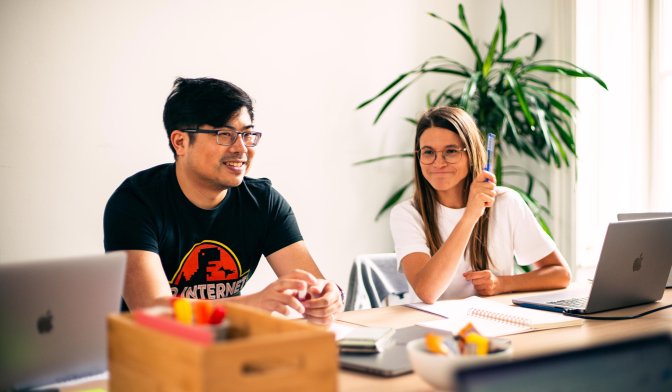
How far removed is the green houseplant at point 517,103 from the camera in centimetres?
327

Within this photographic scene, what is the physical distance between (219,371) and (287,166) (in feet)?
8.17

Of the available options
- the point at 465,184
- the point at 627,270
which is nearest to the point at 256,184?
the point at 465,184

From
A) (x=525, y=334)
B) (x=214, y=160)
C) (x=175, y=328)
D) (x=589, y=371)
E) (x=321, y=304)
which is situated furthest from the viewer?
(x=214, y=160)

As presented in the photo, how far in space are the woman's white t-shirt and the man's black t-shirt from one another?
0.38m

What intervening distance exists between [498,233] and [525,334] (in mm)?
800

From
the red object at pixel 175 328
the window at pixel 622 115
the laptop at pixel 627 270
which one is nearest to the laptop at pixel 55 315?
the red object at pixel 175 328

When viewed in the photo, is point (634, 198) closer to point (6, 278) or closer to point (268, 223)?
point (268, 223)

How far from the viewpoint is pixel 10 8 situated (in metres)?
2.61

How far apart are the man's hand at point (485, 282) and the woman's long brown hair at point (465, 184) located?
0.52ft

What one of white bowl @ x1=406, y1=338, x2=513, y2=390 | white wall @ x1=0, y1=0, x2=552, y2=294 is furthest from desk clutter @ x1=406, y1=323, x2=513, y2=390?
white wall @ x1=0, y1=0, x2=552, y2=294

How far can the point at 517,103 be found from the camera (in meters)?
A: 3.54

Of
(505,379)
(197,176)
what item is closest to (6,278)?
(505,379)

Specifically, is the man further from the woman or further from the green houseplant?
the green houseplant

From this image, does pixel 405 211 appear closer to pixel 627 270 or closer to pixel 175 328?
pixel 627 270
